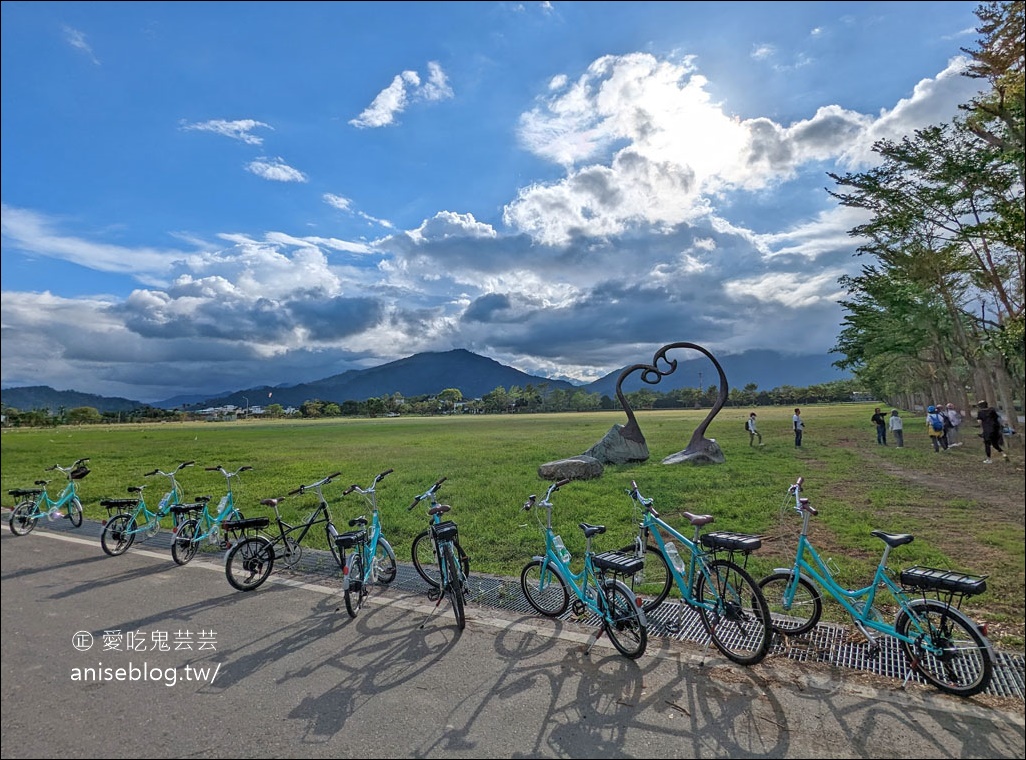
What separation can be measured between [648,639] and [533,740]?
1588 millimetres

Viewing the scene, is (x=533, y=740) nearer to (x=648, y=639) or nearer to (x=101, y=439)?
(x=648, y=639)

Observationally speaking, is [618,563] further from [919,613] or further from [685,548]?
[919,613]

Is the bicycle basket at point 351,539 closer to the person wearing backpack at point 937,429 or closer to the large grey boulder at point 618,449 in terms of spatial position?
the large grey boulder at point 618,449

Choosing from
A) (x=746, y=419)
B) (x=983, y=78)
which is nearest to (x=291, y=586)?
(x=983, y=78)

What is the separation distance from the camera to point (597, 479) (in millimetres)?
10023

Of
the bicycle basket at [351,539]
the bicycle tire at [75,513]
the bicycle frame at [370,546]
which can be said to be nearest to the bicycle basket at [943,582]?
the bicycle frame at [370,546]

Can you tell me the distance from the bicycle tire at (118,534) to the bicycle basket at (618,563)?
7192mm

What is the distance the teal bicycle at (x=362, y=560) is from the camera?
491 cm

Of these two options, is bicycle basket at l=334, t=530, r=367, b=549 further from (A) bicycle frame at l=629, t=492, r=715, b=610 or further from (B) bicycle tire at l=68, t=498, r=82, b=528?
(B) bicycle tire at l=68, t=498, r=82, b=528

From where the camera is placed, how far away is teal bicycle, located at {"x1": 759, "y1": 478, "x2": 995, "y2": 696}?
3027mm

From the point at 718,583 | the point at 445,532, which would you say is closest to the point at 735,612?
the point at 718,583

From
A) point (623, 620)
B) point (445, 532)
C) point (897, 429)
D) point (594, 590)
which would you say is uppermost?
point (897, 429)

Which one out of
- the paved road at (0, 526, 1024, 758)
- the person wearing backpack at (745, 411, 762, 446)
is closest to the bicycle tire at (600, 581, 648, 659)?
the paved road at (0, 526, 1024, 758)

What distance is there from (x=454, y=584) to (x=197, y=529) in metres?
4.56
